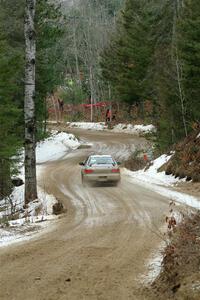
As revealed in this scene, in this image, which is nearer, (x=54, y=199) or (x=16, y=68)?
(x=54, y=199)

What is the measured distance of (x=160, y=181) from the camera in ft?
72.0

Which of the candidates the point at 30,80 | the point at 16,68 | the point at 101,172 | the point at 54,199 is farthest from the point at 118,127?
the point at 30,80

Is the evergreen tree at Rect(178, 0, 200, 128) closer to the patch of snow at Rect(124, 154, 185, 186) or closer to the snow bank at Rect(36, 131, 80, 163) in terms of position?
the patch of snow at Rect(124, 154, 185, 186)

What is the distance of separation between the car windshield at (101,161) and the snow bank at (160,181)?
1556 millimetres

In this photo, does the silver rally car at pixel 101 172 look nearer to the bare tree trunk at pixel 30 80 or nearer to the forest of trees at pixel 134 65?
the forest of trees at pixel 134 65

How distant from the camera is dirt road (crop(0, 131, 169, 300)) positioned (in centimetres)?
635

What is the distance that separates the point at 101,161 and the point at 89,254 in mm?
14375

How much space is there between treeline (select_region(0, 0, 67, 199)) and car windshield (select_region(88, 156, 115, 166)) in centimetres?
367

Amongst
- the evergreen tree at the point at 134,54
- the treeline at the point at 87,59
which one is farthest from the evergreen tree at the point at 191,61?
the treeline at the point at 87,59

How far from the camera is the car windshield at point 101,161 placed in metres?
22.3

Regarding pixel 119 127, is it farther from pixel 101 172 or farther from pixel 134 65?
pixel 101 172

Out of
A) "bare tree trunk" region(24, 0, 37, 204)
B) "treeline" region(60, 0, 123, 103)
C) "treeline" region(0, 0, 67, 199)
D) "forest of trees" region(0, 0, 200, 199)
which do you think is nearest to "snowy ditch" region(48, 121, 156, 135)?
"forest of trees" region(0, 0, 200, 199)

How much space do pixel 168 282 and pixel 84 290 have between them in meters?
1.16

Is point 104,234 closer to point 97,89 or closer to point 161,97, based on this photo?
point 161,97
